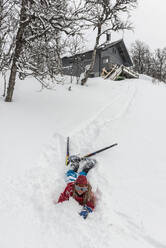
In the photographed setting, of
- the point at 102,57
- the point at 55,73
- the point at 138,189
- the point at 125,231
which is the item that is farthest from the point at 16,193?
the point at 102,57

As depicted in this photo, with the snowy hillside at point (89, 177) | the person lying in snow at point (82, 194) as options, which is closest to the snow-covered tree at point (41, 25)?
the snowy hillside at point (89, 177)

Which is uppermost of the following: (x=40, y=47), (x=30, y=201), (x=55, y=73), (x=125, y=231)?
(x=40, y=47)

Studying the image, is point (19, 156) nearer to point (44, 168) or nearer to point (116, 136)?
point (44, 168)

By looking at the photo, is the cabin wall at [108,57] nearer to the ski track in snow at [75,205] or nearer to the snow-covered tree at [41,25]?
the snow-covered tree at [41,25]

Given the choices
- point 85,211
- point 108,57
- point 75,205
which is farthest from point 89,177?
point 108,57

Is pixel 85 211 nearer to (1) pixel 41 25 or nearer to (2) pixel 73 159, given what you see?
(2) pixel 73 159

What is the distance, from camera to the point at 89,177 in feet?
13.3

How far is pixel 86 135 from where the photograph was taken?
Result: 5.70m

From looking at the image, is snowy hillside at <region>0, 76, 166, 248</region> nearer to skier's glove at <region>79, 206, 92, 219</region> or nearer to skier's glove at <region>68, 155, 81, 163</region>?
skier's glove at <region>79, 206, 92, 219</region>

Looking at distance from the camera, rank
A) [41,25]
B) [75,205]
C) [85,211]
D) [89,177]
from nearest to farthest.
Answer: [85,211] → [75,205] → [89,177] → [41,25]

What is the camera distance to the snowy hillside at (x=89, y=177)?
2.58m

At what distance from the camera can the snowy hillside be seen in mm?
2584

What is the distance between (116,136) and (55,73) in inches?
133

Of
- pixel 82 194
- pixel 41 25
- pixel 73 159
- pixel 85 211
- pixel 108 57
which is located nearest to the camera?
pixel 85 211
